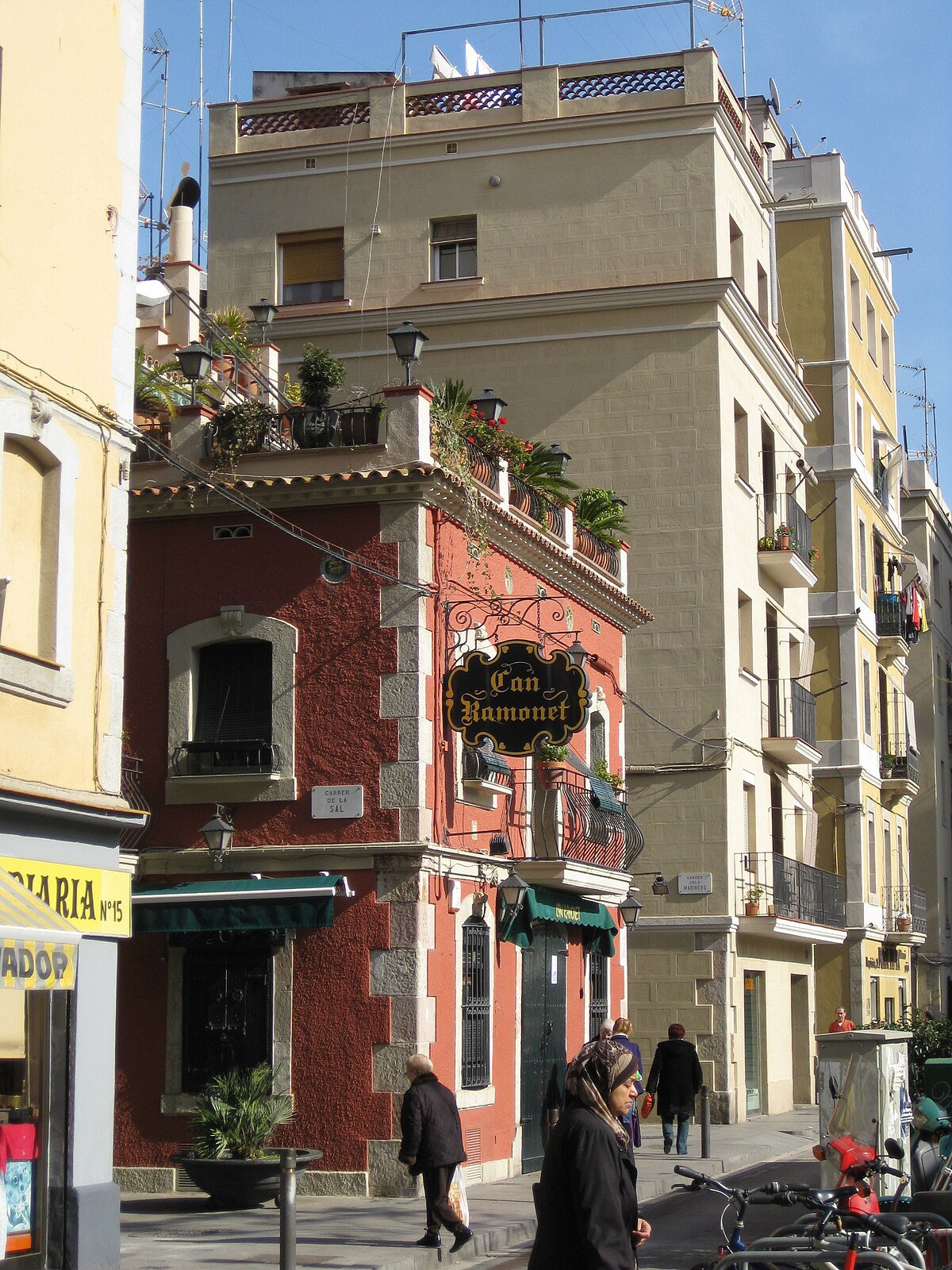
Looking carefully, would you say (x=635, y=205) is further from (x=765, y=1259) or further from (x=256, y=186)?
(x=765, y=1259)

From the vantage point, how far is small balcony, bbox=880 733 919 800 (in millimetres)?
40594

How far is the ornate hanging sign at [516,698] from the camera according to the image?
17359 millimetres

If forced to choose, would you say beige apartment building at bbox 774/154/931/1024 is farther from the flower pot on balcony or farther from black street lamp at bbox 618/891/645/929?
the flower pot on balcony

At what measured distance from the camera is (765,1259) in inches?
313

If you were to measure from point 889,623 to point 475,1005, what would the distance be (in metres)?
24.8

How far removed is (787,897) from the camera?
1206 inches

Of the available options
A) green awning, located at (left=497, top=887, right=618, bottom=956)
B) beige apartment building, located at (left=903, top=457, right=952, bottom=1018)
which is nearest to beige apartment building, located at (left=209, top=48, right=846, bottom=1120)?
green awning, located at (left=497, top=887, right=618, bottom=956)

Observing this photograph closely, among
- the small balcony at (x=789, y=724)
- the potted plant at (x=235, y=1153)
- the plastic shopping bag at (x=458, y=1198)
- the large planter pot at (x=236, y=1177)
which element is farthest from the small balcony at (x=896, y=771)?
the plastic shopping bag at (x=458, y=1198)

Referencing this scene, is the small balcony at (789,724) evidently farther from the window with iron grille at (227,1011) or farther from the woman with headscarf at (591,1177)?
the woman with headscarf at (591,1177)

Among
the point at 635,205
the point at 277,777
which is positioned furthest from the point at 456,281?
the point at 277,777

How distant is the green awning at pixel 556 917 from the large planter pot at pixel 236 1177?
4372 millimetres

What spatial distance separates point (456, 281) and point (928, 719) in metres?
28.8

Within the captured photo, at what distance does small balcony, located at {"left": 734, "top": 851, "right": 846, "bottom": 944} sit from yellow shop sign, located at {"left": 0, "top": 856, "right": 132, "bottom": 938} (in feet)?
52.9

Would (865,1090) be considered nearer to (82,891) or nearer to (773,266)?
(82,891)
